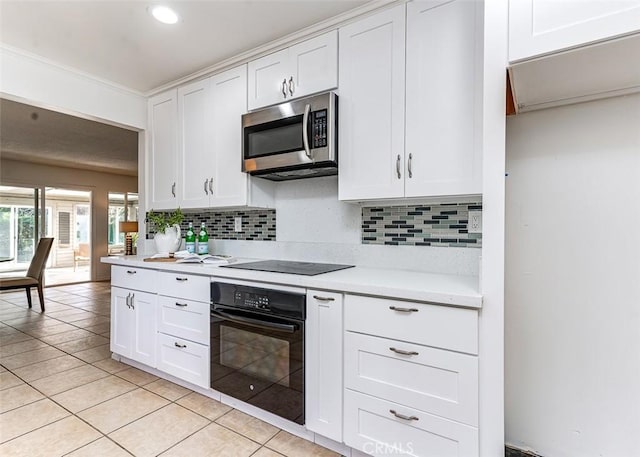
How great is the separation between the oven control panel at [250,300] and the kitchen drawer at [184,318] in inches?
11.6

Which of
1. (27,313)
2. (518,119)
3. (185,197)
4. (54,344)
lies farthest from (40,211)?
(518,119)

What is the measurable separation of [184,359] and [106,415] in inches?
19.5

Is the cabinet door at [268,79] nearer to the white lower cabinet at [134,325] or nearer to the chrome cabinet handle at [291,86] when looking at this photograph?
the chrome cabinet handle at [291,86]

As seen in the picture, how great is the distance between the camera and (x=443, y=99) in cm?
170

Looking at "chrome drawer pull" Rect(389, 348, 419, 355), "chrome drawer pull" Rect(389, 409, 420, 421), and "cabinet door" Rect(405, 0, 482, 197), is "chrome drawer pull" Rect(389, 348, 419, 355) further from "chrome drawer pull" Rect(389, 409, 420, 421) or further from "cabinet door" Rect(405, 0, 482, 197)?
"cabinet door" Rect(405, 0, 482, 197)

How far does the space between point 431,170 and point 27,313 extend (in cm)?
542

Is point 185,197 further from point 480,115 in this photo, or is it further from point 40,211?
point 40,211

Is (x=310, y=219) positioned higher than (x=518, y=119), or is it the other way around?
(x=518, y=119)

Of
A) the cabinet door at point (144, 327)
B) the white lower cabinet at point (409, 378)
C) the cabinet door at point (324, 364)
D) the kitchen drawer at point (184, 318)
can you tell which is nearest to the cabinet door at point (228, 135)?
the kitchen drawer at point (184, 318)

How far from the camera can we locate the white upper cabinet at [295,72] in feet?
6.77

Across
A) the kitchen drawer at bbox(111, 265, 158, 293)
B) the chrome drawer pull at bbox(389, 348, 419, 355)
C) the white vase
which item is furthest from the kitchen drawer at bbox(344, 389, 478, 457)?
the white vase

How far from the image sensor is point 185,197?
2850 millimetres

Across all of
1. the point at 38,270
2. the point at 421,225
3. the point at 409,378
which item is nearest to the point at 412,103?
the point at 421,225

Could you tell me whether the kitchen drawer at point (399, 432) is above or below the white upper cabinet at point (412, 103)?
below
